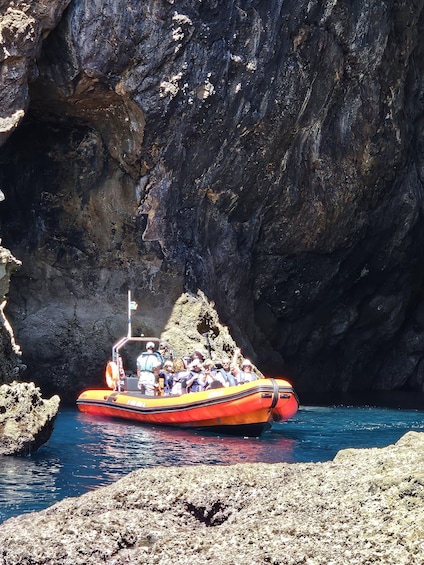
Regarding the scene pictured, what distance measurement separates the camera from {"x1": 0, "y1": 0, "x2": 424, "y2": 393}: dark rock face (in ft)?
59.1

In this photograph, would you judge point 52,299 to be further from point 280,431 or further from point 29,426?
point 29,426

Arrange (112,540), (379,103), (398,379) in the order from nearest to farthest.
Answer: (112,540) → (379,103) → (398,379)

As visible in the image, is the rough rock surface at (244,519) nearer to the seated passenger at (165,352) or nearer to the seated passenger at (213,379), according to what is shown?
the seated passenger at (213,379)

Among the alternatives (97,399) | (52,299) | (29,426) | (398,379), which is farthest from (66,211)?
(398,379)

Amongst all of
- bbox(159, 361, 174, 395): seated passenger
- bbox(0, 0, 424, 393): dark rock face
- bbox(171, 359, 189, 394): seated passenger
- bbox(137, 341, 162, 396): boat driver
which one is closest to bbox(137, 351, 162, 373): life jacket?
bbox(137, 341, 162, 396): boat driver

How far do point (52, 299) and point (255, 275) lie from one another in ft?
18.5

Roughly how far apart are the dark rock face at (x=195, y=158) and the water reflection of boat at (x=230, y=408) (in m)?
4.96

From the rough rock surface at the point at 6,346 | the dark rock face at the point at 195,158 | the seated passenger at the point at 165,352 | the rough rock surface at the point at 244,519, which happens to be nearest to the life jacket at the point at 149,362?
the seated passenger at the point at 165,352

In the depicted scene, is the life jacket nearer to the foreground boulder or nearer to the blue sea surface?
the blue sea surface

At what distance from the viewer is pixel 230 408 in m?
13.9

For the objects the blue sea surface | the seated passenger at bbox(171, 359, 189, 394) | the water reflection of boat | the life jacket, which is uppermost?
the life jacket

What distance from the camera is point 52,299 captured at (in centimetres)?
1997

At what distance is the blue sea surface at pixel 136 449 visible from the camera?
355 inches

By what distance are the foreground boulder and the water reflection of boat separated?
330cm
